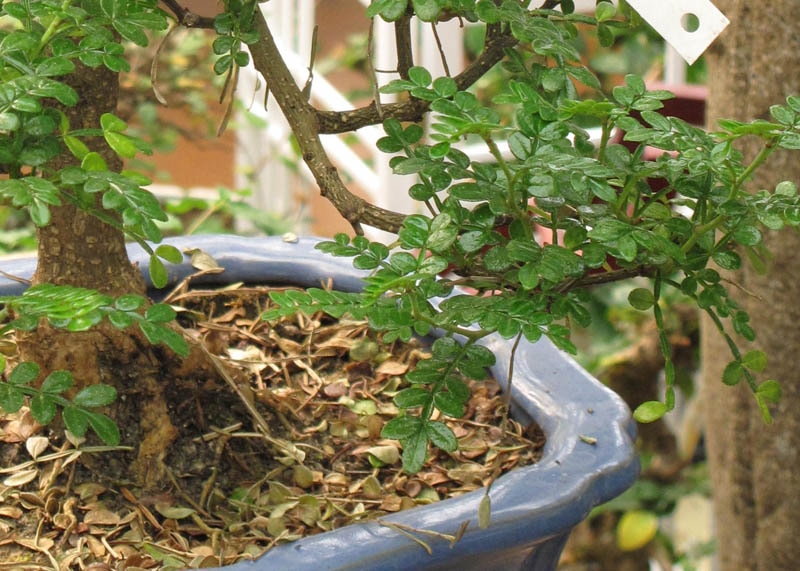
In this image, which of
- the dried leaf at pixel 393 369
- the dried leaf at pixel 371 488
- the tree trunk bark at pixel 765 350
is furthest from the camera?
the tree trunk bark at pixel 765 350

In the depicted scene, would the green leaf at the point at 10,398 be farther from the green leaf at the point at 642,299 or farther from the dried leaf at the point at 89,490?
the green leaf at the point at 642,299

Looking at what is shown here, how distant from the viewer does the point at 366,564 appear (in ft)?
1.86

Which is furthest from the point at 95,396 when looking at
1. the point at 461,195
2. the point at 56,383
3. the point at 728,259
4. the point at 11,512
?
the point at 728,259

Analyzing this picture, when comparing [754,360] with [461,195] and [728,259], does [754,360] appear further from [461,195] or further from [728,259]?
[461,195]

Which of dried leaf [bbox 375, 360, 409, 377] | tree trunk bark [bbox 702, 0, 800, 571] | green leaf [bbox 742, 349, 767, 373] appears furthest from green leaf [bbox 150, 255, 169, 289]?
tree trunk bark [bbox 702, 0, 800, 571]

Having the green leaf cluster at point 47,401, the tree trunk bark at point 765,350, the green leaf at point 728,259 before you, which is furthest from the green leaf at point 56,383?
the tree trunk bark at point 765,350

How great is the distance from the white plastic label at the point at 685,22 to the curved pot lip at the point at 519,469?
25 centimetres

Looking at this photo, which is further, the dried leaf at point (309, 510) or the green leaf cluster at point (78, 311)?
the dried leaf at point (309, 510)

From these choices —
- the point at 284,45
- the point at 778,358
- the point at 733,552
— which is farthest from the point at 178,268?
the point at 284,45

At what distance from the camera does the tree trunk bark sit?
101cm

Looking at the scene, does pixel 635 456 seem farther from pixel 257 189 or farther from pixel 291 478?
pixel 257 189

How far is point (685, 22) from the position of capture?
604 millimetres

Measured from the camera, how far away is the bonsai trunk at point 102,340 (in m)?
0.72

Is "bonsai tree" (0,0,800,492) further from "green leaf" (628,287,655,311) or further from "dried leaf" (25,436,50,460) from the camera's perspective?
"dried leaf" (25,436,50,460)
